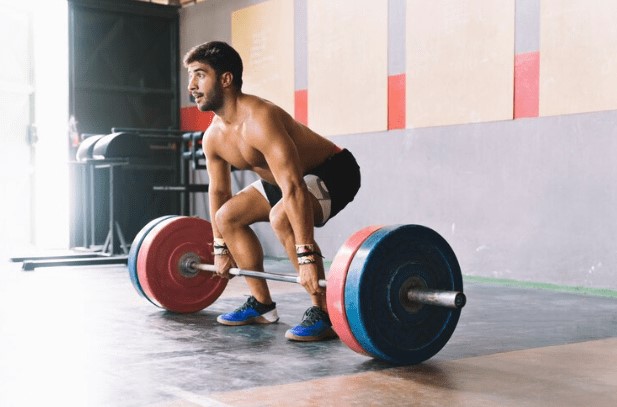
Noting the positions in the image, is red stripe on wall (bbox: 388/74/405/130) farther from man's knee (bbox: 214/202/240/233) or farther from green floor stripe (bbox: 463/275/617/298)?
man's knee (bbox: 214/202/240/233)

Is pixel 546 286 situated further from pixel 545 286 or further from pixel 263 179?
pixel 263 179

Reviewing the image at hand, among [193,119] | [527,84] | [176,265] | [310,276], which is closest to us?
[310,276]

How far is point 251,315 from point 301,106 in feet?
11.2

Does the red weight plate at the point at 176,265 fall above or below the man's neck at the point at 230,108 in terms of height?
below

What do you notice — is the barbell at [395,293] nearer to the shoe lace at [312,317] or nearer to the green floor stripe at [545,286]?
the shoe lace at [312,317]

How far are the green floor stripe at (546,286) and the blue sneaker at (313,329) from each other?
2.00m

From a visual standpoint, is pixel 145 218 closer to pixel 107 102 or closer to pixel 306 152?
pixel 107 102

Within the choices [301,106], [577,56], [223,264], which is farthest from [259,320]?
[301,106]

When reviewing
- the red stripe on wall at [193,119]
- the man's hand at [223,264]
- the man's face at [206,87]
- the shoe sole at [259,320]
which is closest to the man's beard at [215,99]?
the man's face at [206,87]

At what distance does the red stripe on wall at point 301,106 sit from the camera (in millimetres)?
6340

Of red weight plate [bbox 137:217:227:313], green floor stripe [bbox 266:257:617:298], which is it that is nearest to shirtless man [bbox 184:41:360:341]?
red weight plate [bbox 137:217:227:313]

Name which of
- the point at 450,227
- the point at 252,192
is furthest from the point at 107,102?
the point at 252,192

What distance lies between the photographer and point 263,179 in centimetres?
312

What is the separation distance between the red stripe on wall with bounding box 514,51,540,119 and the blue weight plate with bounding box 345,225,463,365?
8.08ft
